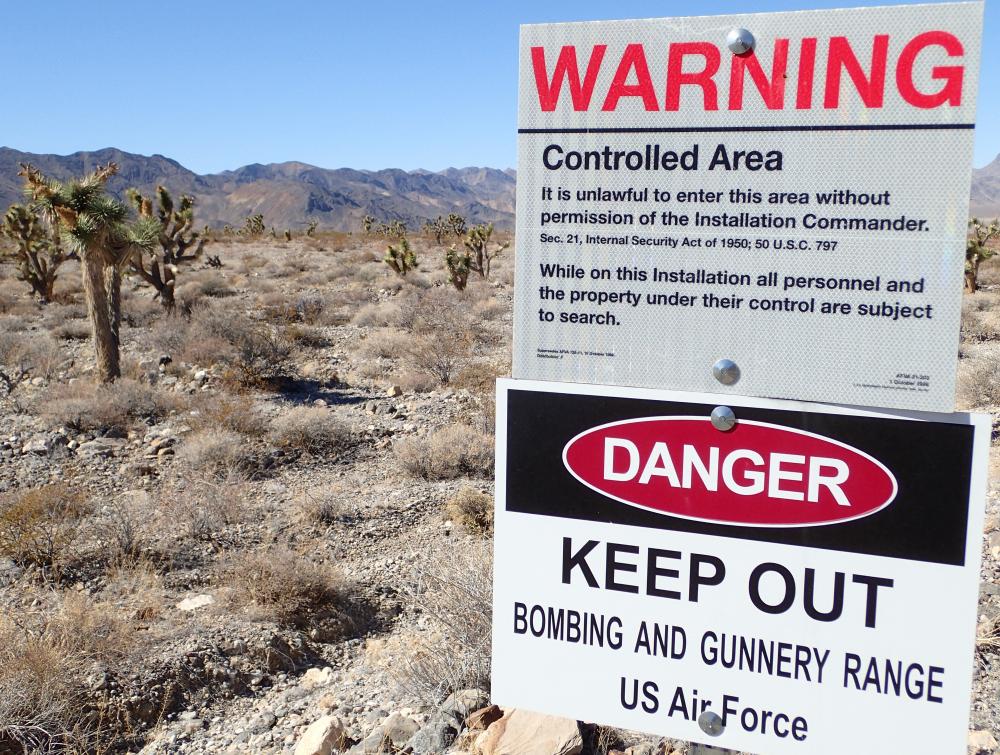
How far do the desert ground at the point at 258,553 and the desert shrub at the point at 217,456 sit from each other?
0.02 metres

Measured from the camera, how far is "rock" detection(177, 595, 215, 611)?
520 centimetres

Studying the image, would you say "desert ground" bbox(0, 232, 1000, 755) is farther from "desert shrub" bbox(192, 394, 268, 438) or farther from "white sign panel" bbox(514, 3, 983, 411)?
"white sign panel" bbox(514, 3, 983, 411)

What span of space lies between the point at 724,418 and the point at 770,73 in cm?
72

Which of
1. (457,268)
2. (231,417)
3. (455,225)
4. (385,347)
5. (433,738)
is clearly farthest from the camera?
(455,225)

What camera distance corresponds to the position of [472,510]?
6723 millimetres

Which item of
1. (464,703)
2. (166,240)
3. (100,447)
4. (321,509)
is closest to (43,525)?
(321,509)

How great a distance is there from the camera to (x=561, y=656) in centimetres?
197

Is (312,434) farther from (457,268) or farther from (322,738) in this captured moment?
(457,268)

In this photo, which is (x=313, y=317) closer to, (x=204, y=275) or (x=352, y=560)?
(x=204, y=275)

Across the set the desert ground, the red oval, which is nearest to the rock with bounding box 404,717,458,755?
the desert ground

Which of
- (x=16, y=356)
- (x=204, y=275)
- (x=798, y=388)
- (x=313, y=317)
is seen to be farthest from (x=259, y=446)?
(x=204, y=275)

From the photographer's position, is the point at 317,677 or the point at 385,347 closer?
the point at 317,677

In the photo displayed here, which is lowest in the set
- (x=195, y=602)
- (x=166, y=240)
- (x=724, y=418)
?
(x=195, y=602)

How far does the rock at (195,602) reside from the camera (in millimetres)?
5199
